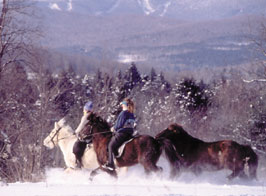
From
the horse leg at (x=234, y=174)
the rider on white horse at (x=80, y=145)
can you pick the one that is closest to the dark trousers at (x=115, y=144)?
the rider on white horse at (x=80, y=145)

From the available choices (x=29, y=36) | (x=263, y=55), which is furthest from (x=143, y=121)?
(x=29, y=36)

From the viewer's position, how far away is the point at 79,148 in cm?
A: 1204

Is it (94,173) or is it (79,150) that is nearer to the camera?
(94,173)

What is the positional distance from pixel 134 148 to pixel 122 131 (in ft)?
1.89

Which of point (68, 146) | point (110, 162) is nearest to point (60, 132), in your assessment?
point (68, 146)

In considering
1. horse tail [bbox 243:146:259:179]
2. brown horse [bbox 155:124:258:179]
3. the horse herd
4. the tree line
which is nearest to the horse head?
the horse herd

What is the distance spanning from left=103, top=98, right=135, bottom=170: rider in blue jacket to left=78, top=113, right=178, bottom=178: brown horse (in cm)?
20

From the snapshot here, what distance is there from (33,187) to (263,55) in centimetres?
2051

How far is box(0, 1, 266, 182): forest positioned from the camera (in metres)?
18.5

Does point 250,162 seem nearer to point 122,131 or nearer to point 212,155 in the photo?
point 212,155

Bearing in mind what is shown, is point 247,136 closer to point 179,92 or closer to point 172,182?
point 179,92

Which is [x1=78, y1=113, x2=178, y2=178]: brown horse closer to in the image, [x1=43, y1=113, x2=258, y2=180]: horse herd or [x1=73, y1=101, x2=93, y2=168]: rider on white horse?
[x1=43, y1=113, x2=258, y2=180]: horse herd

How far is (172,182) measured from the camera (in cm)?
1055

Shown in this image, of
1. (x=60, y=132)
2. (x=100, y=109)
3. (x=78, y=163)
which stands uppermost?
(x=100, y=109)
